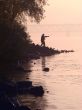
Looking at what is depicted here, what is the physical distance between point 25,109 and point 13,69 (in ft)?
80.2

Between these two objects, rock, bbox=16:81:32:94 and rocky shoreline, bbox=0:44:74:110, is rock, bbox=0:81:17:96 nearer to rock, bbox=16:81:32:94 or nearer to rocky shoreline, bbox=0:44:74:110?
rocky shoreline, bbox=0:44:74:110

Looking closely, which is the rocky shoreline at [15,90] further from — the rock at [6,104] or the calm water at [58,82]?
the calm water at [58,82]

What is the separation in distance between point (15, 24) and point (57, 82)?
2036cm

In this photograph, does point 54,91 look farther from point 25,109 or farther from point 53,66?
point 53,66

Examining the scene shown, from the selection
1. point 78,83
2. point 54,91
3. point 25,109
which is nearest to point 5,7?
point 78,83

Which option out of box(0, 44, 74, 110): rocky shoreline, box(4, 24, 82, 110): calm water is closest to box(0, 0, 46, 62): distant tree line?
box(0, 44, 74, 110): rocky shoreline

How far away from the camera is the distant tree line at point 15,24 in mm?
54062

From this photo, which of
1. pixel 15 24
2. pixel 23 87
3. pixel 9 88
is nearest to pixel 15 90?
pixel 9 88

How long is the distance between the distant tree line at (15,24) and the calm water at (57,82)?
7.68 ft

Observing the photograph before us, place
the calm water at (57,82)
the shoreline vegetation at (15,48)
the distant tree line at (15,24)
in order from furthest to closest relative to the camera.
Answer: the distant tree line at (15,24) → the shoreline vegetation at (15,48) → the calm water at (57,82)

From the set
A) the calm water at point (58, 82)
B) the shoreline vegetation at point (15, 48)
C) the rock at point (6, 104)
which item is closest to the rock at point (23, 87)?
the shoreline vegetation at point (15, 48)

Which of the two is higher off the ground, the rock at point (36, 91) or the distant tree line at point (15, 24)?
the distant tree line at point (15, 24)

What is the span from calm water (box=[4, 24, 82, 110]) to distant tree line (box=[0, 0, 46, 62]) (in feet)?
7.68

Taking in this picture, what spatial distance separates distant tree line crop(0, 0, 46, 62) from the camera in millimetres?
54062
